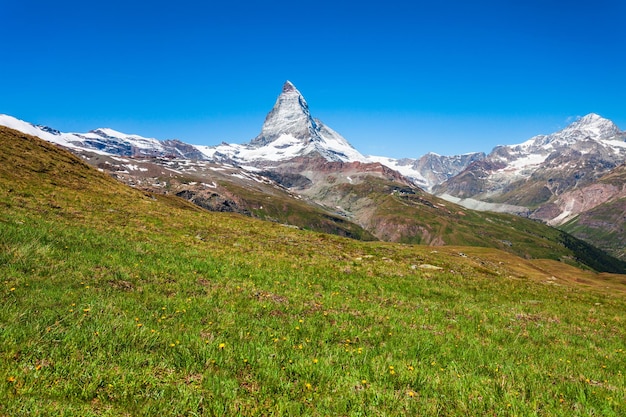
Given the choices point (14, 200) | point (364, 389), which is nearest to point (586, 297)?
point (364, 389)

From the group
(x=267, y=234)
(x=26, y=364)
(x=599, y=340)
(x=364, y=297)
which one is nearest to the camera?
(x=26, y=364)

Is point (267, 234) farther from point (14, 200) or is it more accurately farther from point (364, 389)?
point (364, 389)

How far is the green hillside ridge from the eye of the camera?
8.15m

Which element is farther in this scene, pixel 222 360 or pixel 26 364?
pixel 222 360

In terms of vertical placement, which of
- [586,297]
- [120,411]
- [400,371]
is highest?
[586,297]

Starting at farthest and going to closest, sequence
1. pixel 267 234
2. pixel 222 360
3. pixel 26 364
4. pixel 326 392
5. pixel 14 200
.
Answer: pixel 267 234 < pixel 14 200 < pixel 222 360 < pixel 326 392 < pixel 26 364

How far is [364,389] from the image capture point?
9.09m

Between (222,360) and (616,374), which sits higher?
(616,374)

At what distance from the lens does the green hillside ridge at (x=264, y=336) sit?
815cm

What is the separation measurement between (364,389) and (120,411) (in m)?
5.62

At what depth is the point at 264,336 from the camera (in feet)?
39.9

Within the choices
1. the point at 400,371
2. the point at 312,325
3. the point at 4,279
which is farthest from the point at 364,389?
the point at 4,279

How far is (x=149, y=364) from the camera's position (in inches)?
356

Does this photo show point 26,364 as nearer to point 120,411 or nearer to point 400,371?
point 120,411
